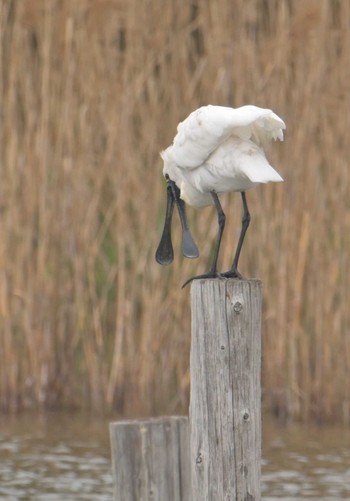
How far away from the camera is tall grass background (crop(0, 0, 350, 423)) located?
9711 millimetres

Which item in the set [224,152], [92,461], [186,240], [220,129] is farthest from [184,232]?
[92,461]

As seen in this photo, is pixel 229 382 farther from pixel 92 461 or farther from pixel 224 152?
pixel 92 461

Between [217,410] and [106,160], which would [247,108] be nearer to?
[217,410]

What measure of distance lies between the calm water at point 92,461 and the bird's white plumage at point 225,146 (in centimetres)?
304

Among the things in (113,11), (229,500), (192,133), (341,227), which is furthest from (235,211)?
(229,500)

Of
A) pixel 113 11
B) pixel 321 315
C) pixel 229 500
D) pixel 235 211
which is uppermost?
pixel 113 11

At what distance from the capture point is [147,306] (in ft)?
32.9

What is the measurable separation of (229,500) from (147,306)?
4917 mm

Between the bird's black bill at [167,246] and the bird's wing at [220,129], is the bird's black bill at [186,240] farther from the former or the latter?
the bird's wing at [220,129]

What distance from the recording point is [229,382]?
5.13 m

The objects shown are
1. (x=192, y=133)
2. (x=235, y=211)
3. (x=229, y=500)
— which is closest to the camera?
(x=229, y=500)

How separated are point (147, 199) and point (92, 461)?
1.68 metres

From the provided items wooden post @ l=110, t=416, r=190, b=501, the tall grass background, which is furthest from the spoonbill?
the tall grass background

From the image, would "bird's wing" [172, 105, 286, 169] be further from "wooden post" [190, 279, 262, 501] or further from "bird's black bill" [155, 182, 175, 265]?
"wooden post" [190, 279, 262, 501]
